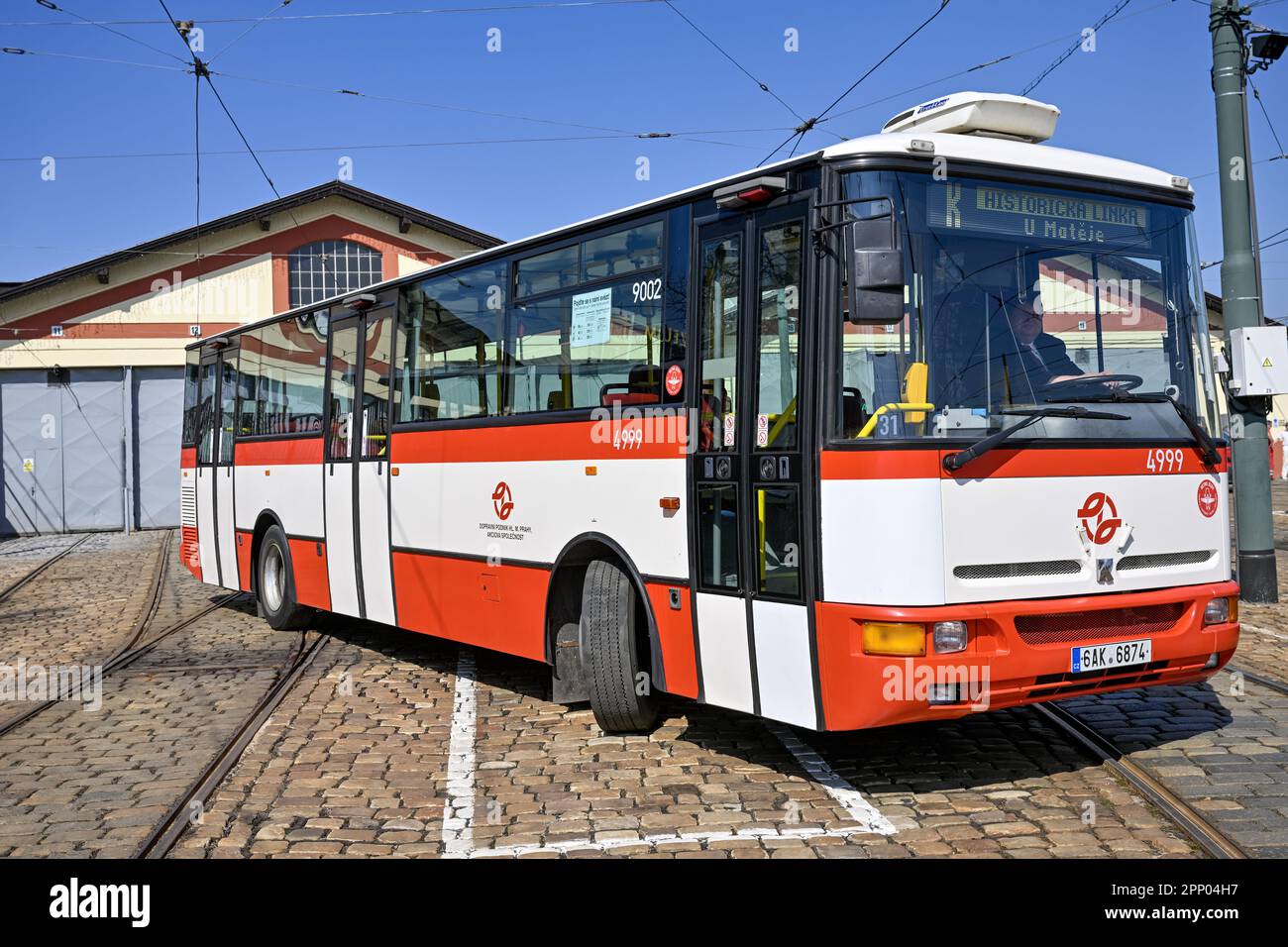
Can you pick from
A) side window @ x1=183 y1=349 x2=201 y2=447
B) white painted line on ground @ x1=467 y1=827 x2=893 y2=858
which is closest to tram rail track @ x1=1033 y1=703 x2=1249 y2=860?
white painted line on ground @ x1=467 y1=827 x2=893 y2=858

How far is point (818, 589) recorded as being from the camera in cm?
595

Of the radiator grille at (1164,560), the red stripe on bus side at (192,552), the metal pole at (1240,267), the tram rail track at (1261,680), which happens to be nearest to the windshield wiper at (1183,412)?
the radiator grille at (1164,560)

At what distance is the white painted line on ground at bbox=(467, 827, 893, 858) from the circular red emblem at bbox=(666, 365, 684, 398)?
2533 millimetres

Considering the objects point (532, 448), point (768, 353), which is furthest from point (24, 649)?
point (768, 353)

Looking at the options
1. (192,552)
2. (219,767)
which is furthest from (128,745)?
(192,552)

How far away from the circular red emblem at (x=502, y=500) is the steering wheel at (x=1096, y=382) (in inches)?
153

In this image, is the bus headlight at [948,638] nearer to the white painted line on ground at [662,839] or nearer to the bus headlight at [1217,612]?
the white painted line on ground at [662,839]

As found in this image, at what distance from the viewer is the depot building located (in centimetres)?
3112

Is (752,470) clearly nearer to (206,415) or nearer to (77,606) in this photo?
(206,415)

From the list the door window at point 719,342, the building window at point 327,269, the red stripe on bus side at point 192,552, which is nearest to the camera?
the door window at point 719,342

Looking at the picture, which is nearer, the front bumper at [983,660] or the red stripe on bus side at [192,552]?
the front bumper at [983,660]

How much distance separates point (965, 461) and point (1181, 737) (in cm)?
276

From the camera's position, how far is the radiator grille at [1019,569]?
5.83 meters
